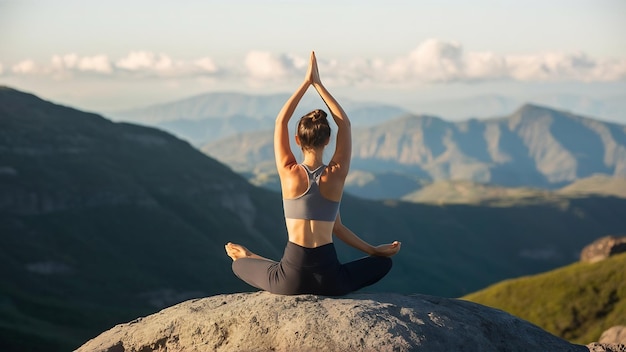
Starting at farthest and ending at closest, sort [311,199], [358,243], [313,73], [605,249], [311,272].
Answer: [605,249]
[358,243]
[313,73]
[311,272]
[311,199]

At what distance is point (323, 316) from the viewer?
14844 mm

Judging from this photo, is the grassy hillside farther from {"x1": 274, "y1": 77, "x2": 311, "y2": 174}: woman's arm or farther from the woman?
{"x1": 274, "y1": 77, "x2": 311, "y2": 174}: woman's arm

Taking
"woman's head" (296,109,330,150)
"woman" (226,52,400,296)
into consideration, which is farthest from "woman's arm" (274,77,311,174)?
"woman's head" (296,109,330,150)

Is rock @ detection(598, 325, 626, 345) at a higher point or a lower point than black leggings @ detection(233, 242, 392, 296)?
lower

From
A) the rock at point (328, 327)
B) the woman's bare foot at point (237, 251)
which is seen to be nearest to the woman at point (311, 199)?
the rock at point (328, 327)

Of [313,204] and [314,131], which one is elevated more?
[314,131]

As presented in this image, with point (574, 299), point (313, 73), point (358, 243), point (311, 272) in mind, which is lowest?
point (574, 299)

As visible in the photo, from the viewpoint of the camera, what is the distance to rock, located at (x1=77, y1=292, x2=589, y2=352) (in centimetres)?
1441

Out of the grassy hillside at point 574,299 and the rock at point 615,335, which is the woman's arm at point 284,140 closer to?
the rock at point 615,335

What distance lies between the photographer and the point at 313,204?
1491 cm

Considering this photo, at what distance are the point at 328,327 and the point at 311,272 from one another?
135 centimetres

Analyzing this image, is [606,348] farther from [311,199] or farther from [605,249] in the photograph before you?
[605,249]

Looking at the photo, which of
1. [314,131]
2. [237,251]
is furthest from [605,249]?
[314,131]

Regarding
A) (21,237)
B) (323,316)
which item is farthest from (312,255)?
(21,237)
